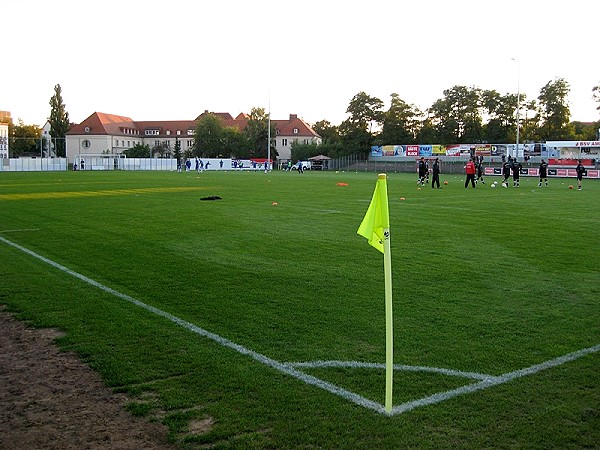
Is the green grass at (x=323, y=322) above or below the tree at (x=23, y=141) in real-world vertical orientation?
below

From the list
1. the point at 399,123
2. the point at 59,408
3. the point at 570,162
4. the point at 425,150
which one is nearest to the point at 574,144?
the point at 570,162

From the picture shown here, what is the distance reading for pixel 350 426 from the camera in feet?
14.8

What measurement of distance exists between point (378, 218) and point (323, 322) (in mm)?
2774

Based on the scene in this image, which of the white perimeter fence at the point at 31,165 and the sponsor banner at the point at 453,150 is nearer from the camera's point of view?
the white perimeter fence at the point at 31,165

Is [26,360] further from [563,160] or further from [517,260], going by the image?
→ [563,160]

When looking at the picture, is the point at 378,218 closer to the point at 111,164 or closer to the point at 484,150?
the point at 484,150

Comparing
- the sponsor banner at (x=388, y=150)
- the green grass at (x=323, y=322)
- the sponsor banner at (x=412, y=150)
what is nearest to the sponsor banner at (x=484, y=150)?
the sponsor banner at (x=412, y=150)

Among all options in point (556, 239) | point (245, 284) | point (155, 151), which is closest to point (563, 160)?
point (556, 239)

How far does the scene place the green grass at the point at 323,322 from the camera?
15.1ft

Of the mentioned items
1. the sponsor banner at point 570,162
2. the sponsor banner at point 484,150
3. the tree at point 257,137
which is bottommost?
the sponsor banner at point 570,162

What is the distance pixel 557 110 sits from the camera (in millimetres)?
89062

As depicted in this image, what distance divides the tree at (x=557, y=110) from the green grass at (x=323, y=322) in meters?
80.8

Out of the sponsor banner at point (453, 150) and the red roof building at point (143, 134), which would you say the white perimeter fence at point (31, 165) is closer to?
the red roof building at point (143, 134)

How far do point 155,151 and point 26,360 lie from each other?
131m
